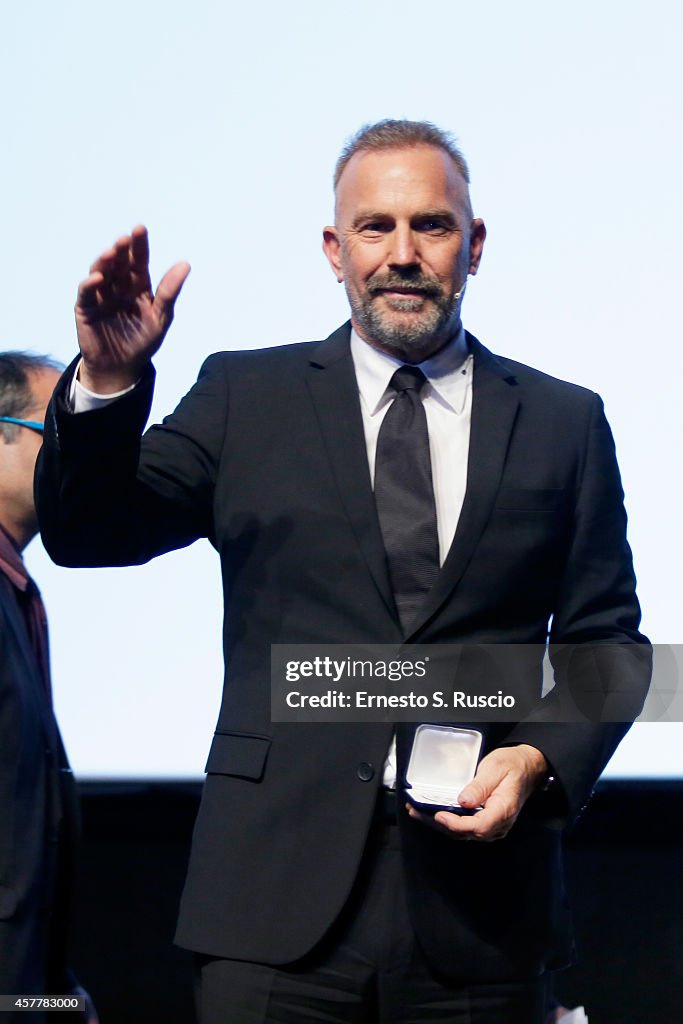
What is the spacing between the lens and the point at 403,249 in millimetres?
1784

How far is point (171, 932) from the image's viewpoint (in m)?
3.46

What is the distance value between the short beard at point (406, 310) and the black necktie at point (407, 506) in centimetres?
9

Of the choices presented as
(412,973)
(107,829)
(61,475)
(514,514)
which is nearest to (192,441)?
(61,475)

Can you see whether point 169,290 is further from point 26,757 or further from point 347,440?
point 26,757

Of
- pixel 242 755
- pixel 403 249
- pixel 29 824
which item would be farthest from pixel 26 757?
pixel 403 249

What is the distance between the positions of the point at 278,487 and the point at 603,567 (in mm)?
437

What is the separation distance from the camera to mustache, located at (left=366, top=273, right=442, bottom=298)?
70.5 inches

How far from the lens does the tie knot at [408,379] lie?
181cm

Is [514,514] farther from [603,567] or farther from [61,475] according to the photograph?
[61,475]

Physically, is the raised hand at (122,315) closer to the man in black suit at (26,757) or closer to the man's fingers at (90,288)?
the man's fingers at (90,288)

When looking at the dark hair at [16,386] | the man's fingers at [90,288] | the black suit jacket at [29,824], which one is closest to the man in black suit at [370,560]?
the man's fingers at [90,288]

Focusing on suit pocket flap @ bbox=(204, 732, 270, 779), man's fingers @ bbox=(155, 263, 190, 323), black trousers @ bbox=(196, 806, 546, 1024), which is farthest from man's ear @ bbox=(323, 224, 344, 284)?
black trousers @ bbox=(196, 806, 546, 1024)

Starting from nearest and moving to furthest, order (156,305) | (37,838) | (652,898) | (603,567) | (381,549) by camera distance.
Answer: (156,305)
(381,549)
(603,567)
(37,838)
(652,898)
